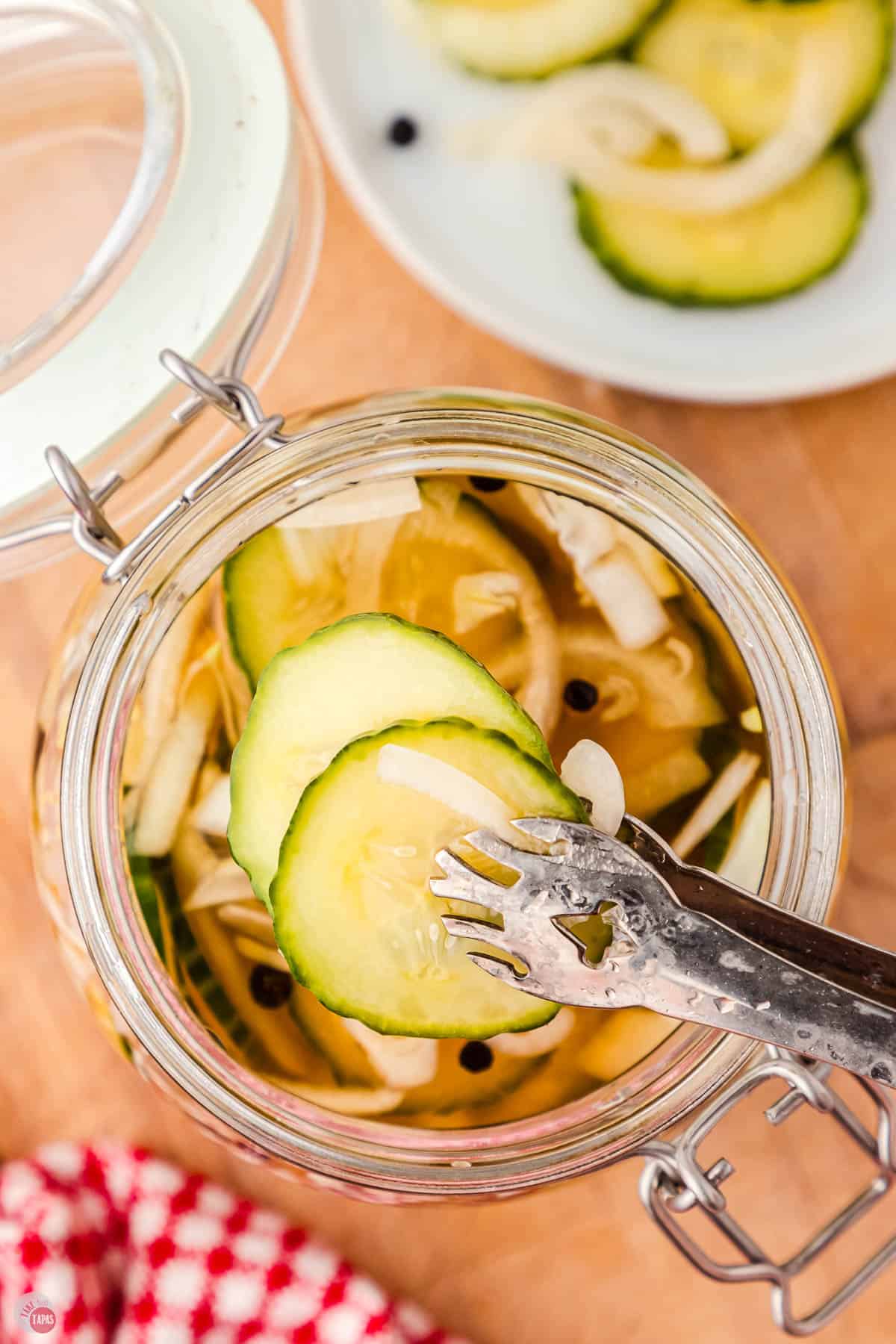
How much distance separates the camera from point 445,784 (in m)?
0.38

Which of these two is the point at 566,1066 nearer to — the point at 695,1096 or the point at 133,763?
the point at 695,1096

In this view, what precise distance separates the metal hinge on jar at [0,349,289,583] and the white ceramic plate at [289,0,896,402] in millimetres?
200

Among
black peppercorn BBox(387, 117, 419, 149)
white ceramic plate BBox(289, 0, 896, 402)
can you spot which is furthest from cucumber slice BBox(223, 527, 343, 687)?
black peppercorn BBox(387, 117, 419, 149)

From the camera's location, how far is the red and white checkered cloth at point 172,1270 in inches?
26.1

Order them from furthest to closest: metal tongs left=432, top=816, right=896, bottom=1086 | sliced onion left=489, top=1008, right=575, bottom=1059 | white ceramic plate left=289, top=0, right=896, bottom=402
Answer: white ceramic plate left=289, top=0, right=896, bottom=402 → sliced onion left=489, top=1008, right=575, bottom=1059 → metal tongs left=432, top=816, right=896, bottom=1086

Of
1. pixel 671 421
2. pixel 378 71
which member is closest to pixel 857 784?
pixel 671 421

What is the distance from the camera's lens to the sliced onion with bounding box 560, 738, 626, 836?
41 centimetres

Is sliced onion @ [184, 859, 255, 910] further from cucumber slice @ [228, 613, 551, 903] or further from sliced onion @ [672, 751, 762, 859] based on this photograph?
sliced onion @ [672, 751, 762, 859]

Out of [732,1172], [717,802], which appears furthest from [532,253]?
[732,1172]

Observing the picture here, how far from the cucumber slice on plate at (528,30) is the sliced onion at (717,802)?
438 millimetres

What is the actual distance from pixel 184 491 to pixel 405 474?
87 millimetres

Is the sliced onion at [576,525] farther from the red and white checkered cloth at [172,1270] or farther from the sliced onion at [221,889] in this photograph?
the red and white checkered cloth at [172,1270]

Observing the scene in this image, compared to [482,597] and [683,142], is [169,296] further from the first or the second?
[683,142]

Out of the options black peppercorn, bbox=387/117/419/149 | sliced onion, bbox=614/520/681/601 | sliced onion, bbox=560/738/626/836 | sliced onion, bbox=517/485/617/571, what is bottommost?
sliced onion, bbox=560/738/626/836
